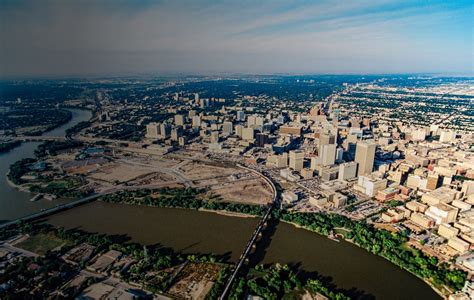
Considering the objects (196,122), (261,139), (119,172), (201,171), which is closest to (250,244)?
(201,171)

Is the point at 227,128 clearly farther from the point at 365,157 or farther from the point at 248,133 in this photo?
A: the point at 365,157

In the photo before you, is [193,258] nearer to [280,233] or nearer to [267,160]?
[280,233]

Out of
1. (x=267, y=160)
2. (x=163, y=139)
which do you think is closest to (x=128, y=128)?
(x=163, y=139)

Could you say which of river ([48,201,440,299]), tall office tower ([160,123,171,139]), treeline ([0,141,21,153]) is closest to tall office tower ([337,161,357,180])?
river ([48,201,440,299])

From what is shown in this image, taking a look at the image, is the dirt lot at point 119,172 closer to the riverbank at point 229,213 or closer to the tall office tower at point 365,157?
A: the riverbank at point 229,213

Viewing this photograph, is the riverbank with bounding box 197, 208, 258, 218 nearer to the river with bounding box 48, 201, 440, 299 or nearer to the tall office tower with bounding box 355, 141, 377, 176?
the river with bounding box 48, 201, 440, 299

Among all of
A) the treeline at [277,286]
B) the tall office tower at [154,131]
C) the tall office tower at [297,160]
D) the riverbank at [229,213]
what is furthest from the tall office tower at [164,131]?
the treeline at [277,286]
